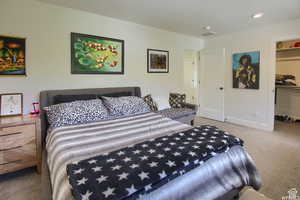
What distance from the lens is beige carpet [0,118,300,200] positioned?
6.24ft

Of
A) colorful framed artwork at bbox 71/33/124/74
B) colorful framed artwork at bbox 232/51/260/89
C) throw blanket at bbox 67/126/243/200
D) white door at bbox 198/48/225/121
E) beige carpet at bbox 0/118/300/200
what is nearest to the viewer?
throw blanket at bbox 67/126/243/200

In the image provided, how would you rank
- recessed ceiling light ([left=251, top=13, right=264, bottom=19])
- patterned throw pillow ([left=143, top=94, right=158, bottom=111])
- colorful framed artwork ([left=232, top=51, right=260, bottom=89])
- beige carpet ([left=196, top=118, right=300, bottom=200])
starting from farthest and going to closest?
colorful framed artwork ([left=232, top=51, right=260, bottom=89]) < patterned throw pillow ([left=143, top=94, right=158, bottom=111]) < recessed ceiling light ([left=251, top=13, right=264, bottom=19]) < beige carpet ([left=196, top=118, right=300, bottom=200])

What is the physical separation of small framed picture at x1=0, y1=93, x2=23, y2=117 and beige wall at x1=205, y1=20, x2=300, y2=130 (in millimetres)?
4623

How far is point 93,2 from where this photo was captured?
267 cm

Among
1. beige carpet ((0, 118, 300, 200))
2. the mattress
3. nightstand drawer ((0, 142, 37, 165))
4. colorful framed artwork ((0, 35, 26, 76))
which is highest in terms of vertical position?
colorful framed artwork ((0, 35, 26, 76))

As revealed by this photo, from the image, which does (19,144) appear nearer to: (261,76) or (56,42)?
(56,42)

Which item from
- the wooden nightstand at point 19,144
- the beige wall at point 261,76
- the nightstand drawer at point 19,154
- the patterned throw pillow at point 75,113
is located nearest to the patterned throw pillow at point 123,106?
the patterned throw pillow at point 75,113

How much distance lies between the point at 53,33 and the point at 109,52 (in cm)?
96

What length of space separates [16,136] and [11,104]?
0.63 m

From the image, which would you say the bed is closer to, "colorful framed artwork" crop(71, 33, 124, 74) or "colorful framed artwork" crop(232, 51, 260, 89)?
"colorful framed artwork" crop(71, 33, 124, 74)

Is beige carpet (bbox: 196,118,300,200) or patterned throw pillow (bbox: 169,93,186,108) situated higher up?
patterned throw pillow (bbox: 169,93,186,108)

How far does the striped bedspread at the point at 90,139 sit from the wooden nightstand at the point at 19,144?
1.25 feet

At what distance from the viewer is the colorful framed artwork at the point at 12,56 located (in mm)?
2406

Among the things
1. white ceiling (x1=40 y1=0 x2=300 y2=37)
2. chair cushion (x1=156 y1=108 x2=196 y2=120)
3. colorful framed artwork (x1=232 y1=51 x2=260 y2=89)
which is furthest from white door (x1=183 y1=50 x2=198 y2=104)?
chair cushion (x1=156 y1=108 x2=196 y2=120)
